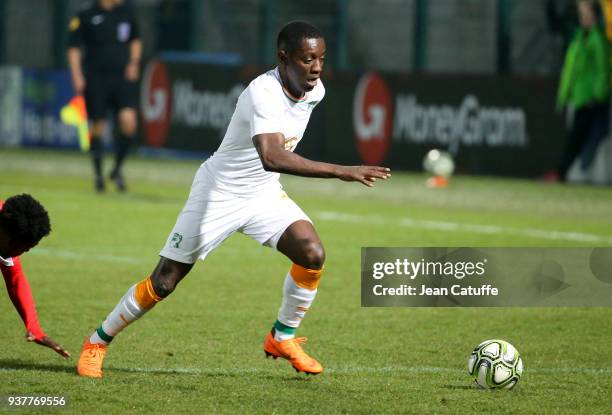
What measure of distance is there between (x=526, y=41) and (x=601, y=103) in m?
2.26

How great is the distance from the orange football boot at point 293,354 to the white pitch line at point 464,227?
19.7 ft

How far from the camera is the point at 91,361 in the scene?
6590 mm

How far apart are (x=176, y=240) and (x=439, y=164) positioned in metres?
11.5

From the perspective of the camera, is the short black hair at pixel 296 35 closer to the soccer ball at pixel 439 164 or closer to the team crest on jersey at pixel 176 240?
the team crest on jersey at pixel 176 240

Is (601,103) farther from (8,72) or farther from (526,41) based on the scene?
(8,72)

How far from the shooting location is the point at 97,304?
353 inches

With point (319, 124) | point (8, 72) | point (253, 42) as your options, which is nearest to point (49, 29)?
point (8, 72)

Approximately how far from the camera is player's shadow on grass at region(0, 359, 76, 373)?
6734mm

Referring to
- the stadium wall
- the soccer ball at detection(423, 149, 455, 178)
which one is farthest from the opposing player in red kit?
the stadium wall

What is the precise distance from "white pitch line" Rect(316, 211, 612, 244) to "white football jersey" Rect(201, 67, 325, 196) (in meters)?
6.14

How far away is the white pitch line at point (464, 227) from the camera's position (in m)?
12.5

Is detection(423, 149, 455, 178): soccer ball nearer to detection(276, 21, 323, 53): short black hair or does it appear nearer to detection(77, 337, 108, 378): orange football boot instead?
detection(276, 21, 323, 53): short black hair

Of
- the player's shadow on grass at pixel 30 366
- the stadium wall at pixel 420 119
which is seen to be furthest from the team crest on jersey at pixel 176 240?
the stadium wall at pixel 420 119

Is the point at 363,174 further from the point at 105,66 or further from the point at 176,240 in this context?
the point at 105,66
